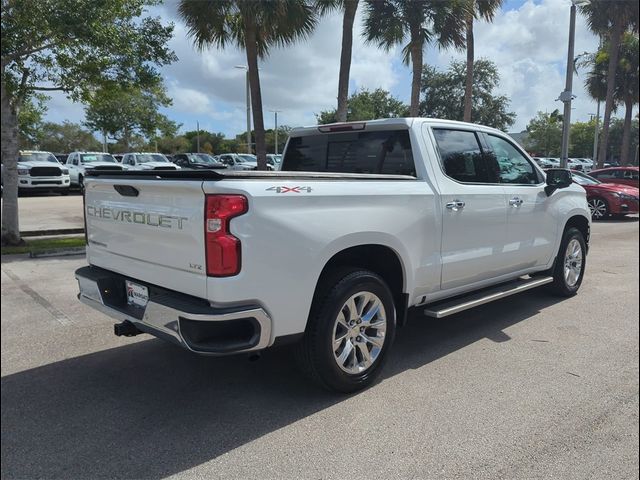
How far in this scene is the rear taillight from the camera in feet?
9.51

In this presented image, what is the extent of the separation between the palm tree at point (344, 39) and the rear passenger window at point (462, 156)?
830 centimetres

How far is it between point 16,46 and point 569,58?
13.5m

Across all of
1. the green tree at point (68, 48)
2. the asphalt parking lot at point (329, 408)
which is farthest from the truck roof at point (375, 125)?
the green tree at point (68, 48)

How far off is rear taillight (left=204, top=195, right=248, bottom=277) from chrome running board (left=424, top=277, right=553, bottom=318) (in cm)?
190

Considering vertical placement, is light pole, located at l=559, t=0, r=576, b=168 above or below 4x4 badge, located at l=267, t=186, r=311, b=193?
above

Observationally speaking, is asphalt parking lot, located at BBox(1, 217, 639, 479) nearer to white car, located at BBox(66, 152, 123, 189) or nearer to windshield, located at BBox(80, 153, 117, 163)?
white car, located at BBox(66, 152, 123, 189)

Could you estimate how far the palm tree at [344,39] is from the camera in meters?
12.2

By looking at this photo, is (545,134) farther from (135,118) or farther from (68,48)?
(68,48)

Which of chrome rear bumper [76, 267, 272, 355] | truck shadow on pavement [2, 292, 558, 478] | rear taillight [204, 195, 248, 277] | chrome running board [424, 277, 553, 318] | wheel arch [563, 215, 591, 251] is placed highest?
rear taillight [204, 195, 248, 277]

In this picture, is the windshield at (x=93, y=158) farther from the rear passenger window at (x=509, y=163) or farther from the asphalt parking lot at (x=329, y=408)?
the rear passenger window at (x=509, y=163)

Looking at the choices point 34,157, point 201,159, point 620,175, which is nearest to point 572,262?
point 620,175

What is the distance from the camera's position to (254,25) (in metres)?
11.9

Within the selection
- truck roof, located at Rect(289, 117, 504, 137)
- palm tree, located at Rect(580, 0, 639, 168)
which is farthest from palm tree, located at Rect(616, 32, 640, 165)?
truck roof, located at Rect(289, 117, 504, 137)

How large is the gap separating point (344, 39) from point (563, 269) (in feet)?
28.2
